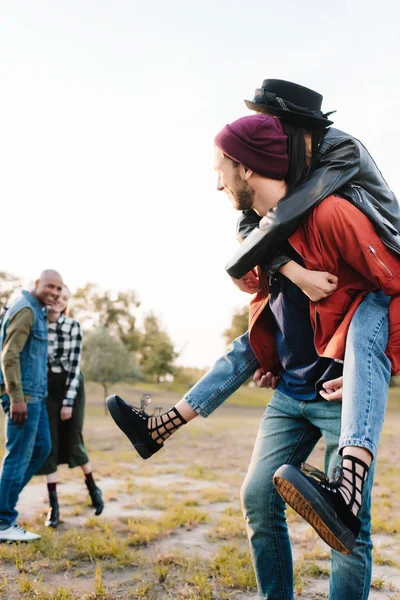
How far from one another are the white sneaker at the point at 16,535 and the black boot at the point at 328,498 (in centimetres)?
358

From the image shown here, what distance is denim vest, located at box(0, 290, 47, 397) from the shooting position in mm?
5645

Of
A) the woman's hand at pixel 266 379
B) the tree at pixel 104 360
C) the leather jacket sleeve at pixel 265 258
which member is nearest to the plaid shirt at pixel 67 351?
the woman's hand at pixel 266 379

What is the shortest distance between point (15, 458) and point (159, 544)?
1529 mm

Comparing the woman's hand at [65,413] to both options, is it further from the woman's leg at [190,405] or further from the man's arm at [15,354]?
the woman's leg at [190,405]

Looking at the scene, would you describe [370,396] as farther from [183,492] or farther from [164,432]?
[183,492]

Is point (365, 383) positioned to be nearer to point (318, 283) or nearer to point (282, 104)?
point (318, 283)

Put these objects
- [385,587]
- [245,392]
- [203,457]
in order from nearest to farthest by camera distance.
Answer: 1. [385,587]
2. [203,457]
3. [245,392]

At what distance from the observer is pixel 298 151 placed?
269cm

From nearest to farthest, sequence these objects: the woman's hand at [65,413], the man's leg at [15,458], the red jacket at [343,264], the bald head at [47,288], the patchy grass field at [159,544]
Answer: the red jacket at [343,264] < the patchy grass field at [159,544] < the man's leg at [15,458] < the bald head at [47,288] < the woman's hand at [65,413]

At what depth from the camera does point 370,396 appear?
2.36 metres

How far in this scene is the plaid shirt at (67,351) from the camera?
6.36 meters

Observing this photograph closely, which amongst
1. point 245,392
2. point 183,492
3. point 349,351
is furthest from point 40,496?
point 245,392

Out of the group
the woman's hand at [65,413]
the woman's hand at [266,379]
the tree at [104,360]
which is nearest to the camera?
the woman's hand at [266,379]

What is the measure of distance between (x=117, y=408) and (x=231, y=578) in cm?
186
